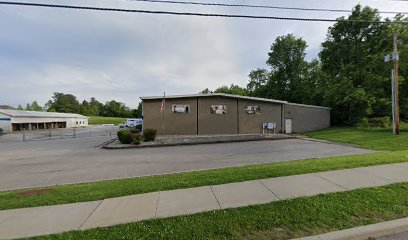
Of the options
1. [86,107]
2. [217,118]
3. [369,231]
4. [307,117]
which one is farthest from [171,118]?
[86,107]

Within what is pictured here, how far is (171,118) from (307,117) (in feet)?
60.6

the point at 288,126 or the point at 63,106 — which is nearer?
the point at 288,126

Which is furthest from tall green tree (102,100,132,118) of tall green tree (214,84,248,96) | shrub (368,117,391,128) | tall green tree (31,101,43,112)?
shrub (368,117,391,128)

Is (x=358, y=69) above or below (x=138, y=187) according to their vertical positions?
above

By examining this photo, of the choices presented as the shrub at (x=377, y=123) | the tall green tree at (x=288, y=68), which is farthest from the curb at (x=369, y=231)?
the tall green tree at (x=288, y=68)

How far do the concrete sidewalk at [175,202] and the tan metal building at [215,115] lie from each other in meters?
18.0

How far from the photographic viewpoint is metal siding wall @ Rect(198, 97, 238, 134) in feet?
77.3

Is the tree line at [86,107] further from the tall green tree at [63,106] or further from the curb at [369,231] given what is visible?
the curb at [369,231]

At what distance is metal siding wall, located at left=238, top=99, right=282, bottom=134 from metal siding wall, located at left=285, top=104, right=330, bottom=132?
1.70 m

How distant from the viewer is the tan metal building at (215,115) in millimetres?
22844

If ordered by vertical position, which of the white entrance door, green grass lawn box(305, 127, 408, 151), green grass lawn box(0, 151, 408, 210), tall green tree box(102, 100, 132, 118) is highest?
tall green tree box(102, 100, 132, 118)

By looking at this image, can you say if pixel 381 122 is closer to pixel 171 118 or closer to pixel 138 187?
pixel 171 118

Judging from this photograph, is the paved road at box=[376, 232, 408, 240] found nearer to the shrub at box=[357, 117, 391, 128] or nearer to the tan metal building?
the tan metal building

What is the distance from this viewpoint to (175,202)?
4508mm
